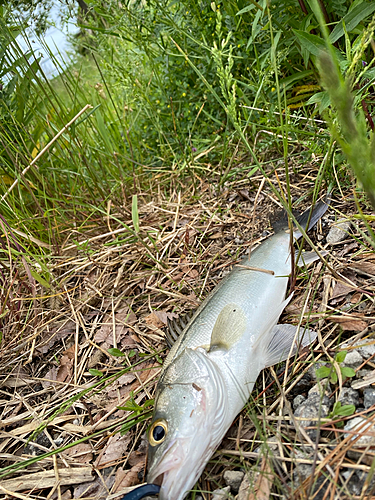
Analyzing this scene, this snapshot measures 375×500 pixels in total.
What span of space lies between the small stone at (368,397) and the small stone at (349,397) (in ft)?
0.11

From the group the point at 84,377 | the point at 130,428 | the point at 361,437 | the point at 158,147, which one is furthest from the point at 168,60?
the point at 361,437

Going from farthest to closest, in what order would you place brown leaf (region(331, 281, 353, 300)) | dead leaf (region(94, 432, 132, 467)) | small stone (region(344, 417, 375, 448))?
1. brown leaf (region(331, 281, 353, 300))
2. dead leaf (region(94, 432, 132, 467))
3. small stone (region(344, 417, 375, 448))

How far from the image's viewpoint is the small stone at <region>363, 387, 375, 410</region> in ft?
5.13

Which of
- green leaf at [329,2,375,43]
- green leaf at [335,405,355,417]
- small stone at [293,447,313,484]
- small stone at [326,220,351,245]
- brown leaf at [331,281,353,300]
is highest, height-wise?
green leaf at [329,2,375,43]

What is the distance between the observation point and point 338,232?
2.44 m

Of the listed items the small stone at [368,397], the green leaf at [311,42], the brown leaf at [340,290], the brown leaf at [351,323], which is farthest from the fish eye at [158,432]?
the green leaf at [311,42]

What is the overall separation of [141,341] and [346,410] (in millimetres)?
1267

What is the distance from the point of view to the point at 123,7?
131 inches

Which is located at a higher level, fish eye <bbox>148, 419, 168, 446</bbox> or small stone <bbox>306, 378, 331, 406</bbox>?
fish eye <bbox>148, 419, 168, 446</bbox>

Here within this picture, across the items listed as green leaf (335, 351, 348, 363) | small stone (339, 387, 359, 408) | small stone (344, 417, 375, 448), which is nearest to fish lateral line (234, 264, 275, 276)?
green leaf (335, 351, 348, 363)

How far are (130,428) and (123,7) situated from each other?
317cm

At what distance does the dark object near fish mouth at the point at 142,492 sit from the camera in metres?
1.54

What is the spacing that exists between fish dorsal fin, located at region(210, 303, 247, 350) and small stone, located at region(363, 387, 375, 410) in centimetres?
63

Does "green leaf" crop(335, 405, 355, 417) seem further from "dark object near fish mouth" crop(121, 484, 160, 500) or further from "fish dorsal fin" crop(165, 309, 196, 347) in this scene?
"fish dorsal fin" crop(165, 309, 196, 347)
